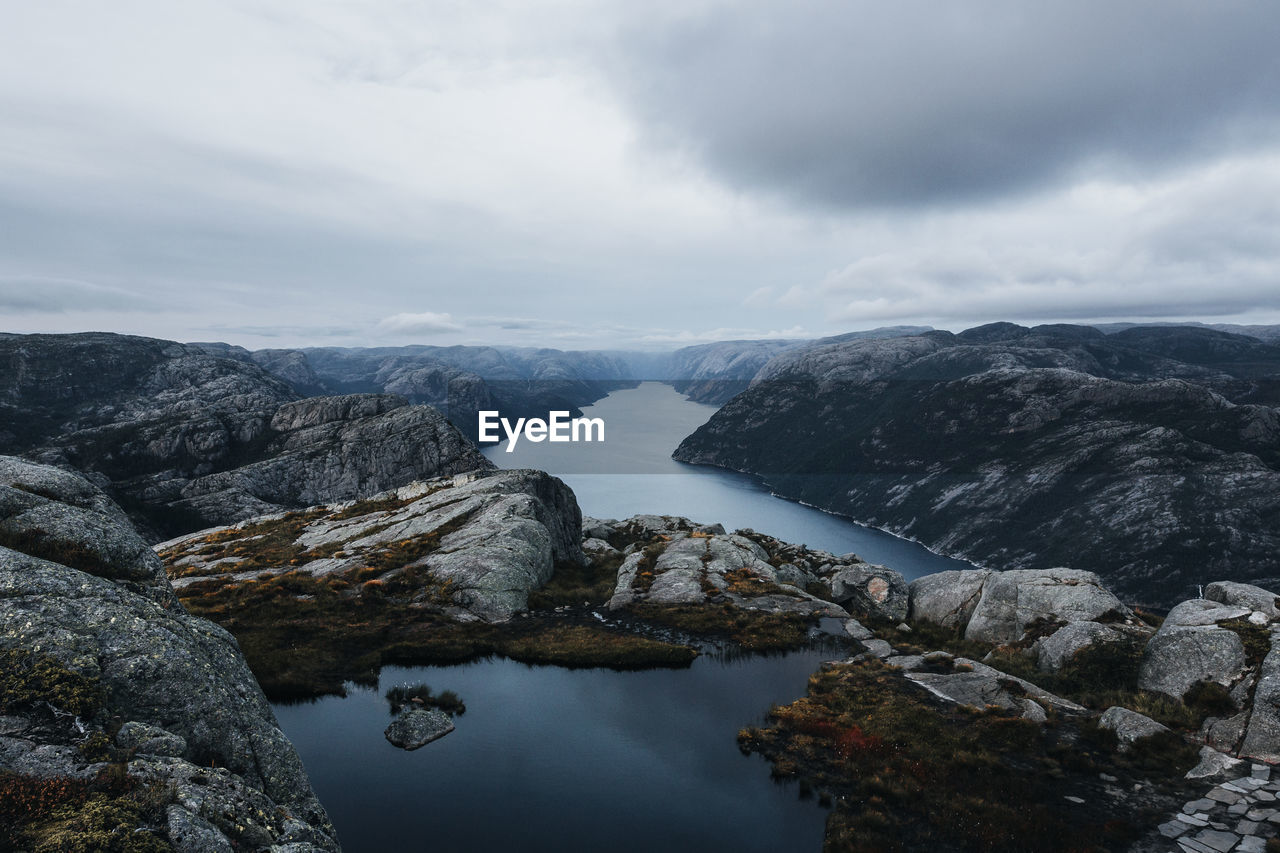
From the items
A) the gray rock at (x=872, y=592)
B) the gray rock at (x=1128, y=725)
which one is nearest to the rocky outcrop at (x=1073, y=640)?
the gray rock at (x=1128, y=725)

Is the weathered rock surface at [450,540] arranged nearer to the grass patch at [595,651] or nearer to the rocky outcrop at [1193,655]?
the grass patch at [595,651]

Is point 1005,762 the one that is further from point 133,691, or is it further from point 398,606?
point 398,606

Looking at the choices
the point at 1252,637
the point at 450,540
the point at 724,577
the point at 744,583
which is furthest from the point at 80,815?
the point at 724,577

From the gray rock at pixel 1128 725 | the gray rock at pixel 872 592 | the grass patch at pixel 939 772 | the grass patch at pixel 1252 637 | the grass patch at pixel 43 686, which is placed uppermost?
the grass patch at pixel 43 686

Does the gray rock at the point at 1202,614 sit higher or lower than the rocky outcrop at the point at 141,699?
lower

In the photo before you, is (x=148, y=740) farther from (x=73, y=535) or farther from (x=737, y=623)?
(x=737, y=623)
